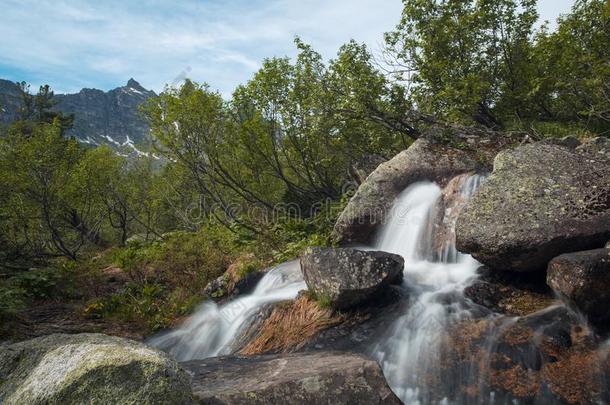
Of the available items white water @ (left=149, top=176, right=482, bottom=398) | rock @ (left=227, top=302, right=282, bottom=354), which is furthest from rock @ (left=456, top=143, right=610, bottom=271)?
rock @ (left=227, top=302, right=282, bottom=354)

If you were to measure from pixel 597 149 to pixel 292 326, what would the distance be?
7629 mm

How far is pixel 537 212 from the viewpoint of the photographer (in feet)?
25.5

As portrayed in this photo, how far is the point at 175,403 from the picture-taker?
3.43m

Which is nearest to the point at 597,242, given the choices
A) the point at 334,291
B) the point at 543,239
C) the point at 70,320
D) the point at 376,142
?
the point at 543,239

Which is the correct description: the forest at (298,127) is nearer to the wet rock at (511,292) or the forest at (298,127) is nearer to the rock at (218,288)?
the rock at (218,288)

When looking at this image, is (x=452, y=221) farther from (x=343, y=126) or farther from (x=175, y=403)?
(x=175, y=403)

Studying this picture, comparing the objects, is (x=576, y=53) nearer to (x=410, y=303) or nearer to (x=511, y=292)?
(x=511, y=292)

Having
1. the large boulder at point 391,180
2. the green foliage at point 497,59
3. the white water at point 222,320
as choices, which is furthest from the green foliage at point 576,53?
the white water at point 222,320

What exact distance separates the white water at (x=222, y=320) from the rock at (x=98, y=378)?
4.95 meters

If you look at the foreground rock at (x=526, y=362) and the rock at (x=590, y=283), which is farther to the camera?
the rock at (x=590, y=283)

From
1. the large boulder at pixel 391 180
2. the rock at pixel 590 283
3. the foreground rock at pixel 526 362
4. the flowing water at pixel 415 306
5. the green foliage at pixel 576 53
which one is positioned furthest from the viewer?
the green foliage at pixel 576 53

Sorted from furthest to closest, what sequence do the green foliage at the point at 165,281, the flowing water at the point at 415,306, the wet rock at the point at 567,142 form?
the green foliage at the point at 165,281 < the wet rock at the point at 567,142 < the flowing water at the point at 415,306

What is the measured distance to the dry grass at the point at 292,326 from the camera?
748 cm

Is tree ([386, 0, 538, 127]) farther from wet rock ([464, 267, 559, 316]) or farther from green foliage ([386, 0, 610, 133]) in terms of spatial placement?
wet rock ([464, 267, 559, 316])
